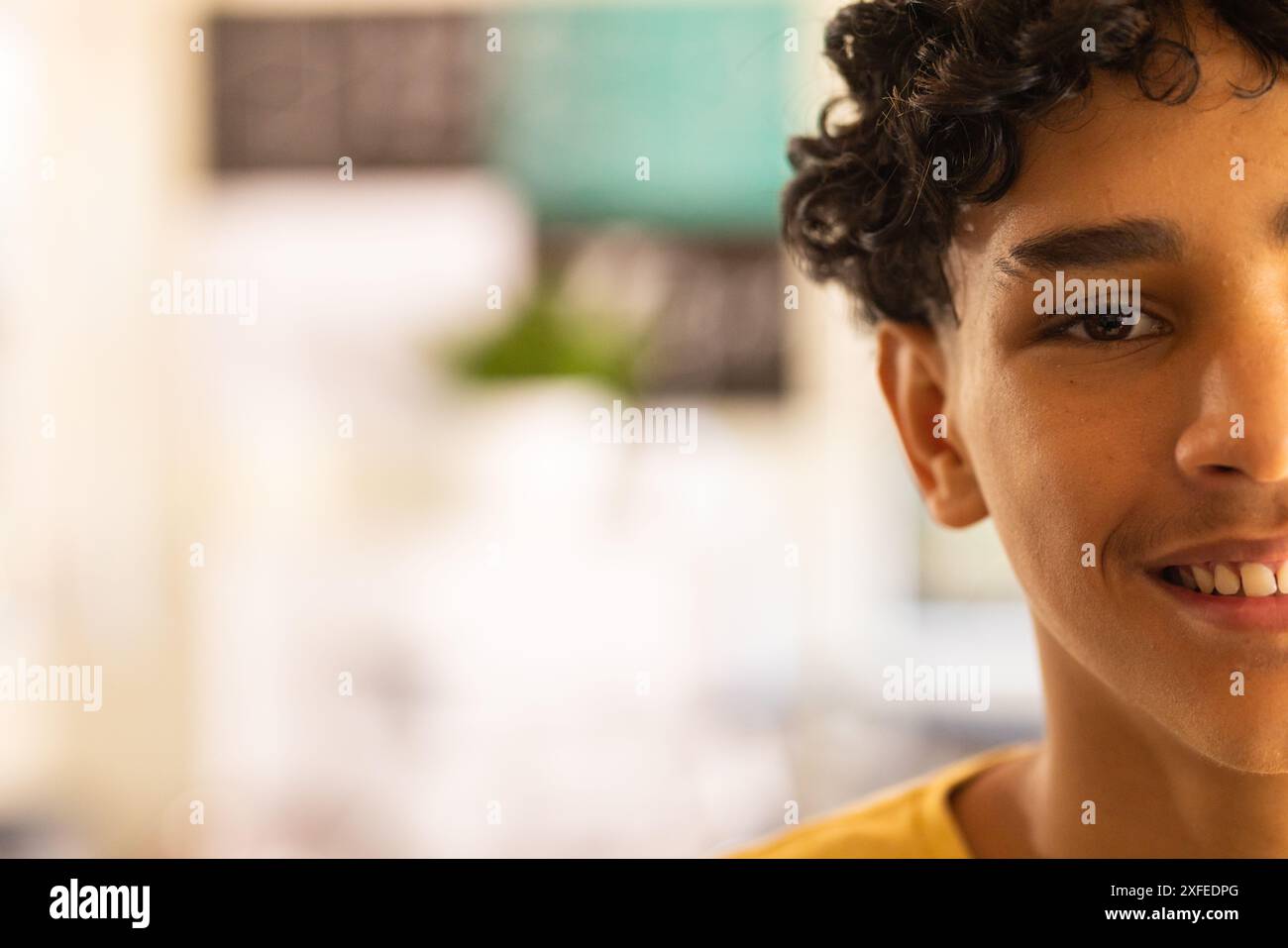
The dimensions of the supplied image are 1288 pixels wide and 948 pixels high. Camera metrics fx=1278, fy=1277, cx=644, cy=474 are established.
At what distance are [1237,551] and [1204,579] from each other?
0.02m

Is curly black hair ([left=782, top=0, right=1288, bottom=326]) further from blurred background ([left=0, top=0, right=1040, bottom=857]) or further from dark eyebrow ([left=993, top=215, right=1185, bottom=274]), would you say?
blurred background ([left=0, top=0, right=1040, bottom=857])

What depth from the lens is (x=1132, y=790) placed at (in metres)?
0.70

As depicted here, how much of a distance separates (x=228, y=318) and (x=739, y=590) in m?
1.43

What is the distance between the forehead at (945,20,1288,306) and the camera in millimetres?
572

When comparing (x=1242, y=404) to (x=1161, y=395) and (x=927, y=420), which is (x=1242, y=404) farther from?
(x=927, y=420)

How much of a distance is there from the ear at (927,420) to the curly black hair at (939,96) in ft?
0.06

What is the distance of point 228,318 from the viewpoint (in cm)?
315

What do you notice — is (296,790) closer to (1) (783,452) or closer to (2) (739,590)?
(2) (739,590)

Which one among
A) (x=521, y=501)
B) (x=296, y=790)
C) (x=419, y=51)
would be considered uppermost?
(x=419, y=51)
